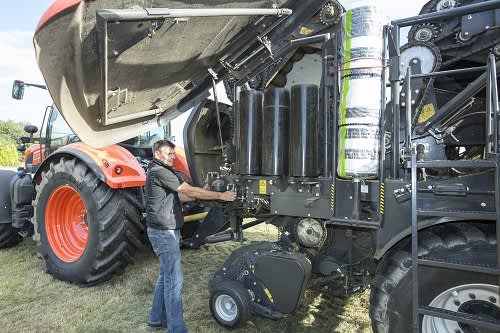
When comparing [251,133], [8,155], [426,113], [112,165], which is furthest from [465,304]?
[8,155]

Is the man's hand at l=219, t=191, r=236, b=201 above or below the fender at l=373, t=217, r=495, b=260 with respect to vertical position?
above

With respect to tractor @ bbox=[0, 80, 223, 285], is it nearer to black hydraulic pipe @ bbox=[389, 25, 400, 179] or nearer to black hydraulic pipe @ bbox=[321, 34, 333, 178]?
black hydraulic pipe @ bbox=[321, 34, 333, 178]

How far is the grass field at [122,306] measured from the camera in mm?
3523

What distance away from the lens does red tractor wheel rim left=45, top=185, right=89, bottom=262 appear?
487cm

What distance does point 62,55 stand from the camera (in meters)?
2.62

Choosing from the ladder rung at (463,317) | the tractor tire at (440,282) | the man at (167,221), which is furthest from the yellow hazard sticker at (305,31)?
the ladder rung at (463,317)

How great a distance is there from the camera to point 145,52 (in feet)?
9.98

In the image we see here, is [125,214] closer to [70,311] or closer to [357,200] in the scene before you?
[70,311]

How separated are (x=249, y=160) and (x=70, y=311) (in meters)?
2.36

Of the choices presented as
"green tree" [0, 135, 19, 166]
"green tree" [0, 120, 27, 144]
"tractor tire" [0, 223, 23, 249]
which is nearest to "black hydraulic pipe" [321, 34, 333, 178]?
"tractor tire" [0, 223, 23, 249]

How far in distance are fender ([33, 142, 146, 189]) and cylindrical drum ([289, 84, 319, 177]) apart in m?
2.11

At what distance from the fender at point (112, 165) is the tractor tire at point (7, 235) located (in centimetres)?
204

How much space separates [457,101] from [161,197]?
2.46m

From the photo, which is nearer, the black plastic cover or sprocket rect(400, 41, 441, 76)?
sprocket rect(400, 41, 441, 76)
